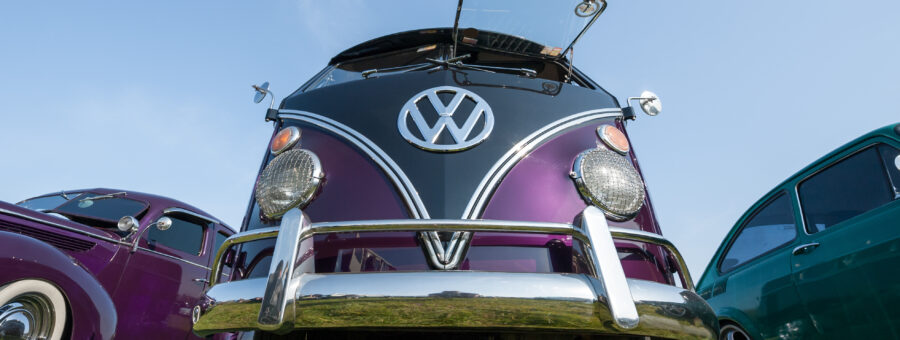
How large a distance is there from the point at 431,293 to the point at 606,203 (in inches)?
32.8

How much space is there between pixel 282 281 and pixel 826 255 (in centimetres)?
309

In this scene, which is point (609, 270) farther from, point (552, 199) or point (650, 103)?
point (650, 103)

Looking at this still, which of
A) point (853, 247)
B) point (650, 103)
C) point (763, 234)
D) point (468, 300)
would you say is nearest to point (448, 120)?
point (468, 300)

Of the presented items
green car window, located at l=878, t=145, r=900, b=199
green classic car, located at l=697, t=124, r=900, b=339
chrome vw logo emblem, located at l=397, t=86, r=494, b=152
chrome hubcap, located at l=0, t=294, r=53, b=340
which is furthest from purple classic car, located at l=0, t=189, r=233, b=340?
green car window, located at l=878, t=145, r=900, b=199

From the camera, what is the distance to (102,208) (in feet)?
15.1

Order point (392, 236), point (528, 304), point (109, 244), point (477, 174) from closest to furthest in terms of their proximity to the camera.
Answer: point (528, 304) < point (392, 236) < point (477, 174) < point (109, 244)

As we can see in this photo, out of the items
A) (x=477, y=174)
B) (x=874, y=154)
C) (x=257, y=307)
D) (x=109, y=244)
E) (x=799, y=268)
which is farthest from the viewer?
(x=109, y=244)

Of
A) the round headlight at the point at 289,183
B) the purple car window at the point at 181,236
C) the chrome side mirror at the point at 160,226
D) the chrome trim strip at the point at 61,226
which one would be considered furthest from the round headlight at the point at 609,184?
the purple car window at the point at 181,236

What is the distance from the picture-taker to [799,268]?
3.12 metres

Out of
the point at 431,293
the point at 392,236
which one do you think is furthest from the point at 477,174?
the point at 431,293

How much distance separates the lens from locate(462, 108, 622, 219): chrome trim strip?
177 cm

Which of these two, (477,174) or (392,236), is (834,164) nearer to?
(477,174)

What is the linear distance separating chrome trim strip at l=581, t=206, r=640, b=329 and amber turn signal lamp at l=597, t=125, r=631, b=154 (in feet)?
2.07

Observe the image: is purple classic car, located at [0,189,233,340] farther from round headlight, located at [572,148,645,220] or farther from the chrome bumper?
round headlight, located at [572,148,645,220]
